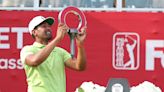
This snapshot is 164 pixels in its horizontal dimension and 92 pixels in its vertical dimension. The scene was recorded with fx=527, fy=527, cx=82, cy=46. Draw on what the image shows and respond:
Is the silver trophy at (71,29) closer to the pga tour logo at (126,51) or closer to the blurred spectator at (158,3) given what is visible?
the pga tour logo at (126,51)

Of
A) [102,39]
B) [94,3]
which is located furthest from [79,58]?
[94,3]

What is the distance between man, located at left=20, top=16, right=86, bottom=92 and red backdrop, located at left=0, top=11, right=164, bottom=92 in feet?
9.08

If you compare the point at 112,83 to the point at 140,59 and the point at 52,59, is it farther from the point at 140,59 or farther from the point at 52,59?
the point at 52,59

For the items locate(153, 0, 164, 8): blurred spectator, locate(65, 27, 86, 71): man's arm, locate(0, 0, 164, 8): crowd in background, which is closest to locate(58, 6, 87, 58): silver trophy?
locate(65, 27, 86, 71): man's arm

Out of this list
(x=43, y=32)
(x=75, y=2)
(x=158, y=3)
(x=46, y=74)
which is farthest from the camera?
(x=75, y=2)

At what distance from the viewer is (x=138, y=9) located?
7215 millimetres

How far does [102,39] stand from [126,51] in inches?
14.4

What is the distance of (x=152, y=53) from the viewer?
711cm

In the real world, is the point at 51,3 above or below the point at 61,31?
above

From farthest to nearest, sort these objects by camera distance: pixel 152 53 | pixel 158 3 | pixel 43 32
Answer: pixel 158 3
pixel 152 53
pixel 43 32

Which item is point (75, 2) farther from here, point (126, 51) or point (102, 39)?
point (126, 51)

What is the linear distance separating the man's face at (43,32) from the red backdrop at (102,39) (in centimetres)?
278

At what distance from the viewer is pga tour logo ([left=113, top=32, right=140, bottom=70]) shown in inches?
282

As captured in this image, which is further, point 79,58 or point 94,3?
point 94,3
